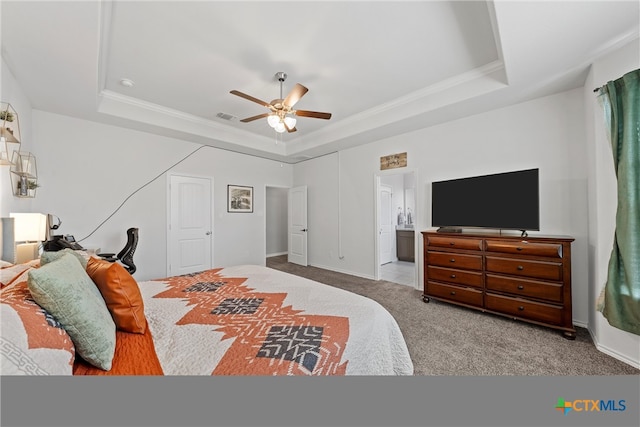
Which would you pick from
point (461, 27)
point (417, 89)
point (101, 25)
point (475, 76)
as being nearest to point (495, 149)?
point (475, 76)

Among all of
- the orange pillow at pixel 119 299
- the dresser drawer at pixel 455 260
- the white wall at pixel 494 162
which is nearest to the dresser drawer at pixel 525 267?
the dresser drawer at pixel 455 260

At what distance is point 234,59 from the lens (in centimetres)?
251

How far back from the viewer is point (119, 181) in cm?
374

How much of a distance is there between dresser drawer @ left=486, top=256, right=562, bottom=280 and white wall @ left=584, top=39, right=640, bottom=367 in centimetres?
29

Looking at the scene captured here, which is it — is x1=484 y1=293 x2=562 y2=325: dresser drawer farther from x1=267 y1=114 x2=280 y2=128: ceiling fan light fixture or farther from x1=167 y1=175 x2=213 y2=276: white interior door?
x1=167 y1=175 x2=213 y2=276: white interior door

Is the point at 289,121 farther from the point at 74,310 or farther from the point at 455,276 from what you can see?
the point at 455,276

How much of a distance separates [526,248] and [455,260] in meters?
0.73

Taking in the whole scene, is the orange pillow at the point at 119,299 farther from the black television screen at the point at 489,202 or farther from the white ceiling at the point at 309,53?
the black television screen at the point at 489,202

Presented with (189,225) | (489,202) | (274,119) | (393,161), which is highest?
(274,119)

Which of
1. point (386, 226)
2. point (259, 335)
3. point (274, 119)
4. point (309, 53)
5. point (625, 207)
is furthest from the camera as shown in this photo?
point (386, 226)

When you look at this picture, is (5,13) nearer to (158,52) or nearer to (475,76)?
(158,52)

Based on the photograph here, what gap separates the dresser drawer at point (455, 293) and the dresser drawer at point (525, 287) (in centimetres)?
19

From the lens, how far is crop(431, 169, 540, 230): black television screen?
2.70 meters

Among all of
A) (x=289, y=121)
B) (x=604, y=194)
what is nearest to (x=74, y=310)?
(x=289, y=121)
